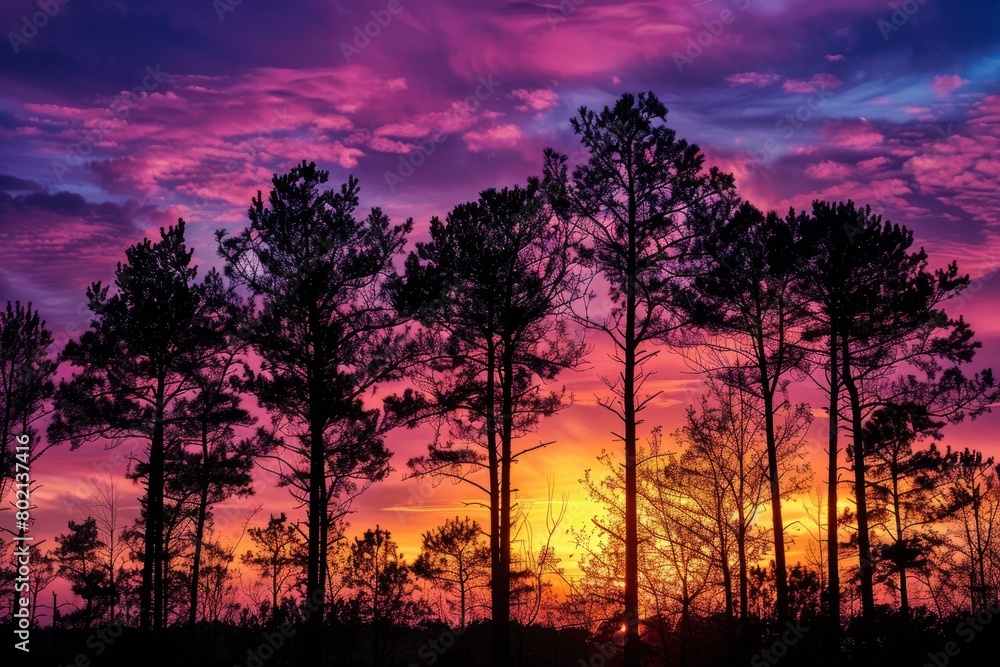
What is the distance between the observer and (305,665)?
18906mm

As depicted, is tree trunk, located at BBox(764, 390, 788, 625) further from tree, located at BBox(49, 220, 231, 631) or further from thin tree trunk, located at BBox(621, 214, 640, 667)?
tree, located at BBox(49, 220, 231, 631)

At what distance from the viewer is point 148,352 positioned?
70.4 ft

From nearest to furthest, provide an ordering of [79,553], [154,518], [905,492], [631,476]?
[631,476]
[154,518]
[905,492]
[79,553]

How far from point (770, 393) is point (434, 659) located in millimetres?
14708

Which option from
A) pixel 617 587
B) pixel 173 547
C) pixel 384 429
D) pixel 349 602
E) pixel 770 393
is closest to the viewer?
pixel 770 393

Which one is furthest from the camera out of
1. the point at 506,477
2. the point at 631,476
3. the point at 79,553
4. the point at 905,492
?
the point at 79,553

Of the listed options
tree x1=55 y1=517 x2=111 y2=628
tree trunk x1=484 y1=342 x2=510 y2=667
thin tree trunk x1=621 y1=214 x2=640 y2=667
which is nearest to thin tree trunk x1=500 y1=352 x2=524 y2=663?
tree trunk x1=484 y1=342 x2=510 y2=667

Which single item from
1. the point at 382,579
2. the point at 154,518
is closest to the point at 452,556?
the point at 382,579

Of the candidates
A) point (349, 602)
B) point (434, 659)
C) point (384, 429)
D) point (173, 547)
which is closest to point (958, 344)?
point (384, 429)

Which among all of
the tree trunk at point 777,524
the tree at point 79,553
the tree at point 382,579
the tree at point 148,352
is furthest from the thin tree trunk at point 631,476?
the tree at point 79,553

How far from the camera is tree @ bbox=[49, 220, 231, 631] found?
21.2 m

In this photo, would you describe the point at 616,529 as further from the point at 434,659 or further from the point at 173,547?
the point at 173,547

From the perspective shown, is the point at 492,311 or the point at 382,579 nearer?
the point at 492,311

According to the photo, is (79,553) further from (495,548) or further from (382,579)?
(495,548)
